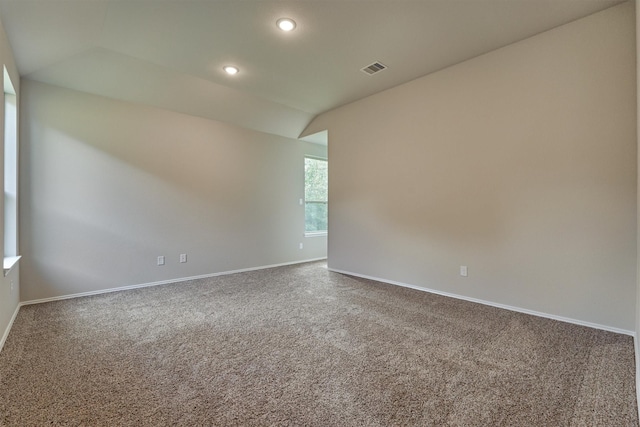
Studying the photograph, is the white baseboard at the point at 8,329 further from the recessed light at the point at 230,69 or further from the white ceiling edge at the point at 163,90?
the recessed light at the point at 230,69

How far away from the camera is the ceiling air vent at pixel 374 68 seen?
339 cm

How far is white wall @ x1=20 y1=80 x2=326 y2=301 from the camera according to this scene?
332 centimetres

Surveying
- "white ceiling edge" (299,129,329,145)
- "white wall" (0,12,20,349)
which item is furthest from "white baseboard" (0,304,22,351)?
"white ceiling edge" (299,129,329,145)

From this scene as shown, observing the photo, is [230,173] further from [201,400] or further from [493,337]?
[493,337]

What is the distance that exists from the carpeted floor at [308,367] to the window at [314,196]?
3049mm

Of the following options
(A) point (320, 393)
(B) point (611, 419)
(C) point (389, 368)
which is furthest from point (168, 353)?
(B) point (611, 419)

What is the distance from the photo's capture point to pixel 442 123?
3553 mm

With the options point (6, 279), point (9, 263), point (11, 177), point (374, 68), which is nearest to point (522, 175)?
point (374, 68)

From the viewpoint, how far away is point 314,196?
6.18m

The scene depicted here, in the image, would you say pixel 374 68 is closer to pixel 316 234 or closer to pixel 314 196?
pixel 314 196

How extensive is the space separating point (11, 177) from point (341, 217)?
4.01 m

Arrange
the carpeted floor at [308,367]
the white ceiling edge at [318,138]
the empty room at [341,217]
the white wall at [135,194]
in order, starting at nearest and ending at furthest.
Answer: the carpeted floor at [308,367]
the empty room at [341,217]
the white wall at [135,194]
the white ceiling edge at [318,138]

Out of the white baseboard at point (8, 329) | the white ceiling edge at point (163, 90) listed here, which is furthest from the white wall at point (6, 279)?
the white ceiling edge at point (163, 90)

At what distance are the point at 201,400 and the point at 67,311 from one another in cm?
242
